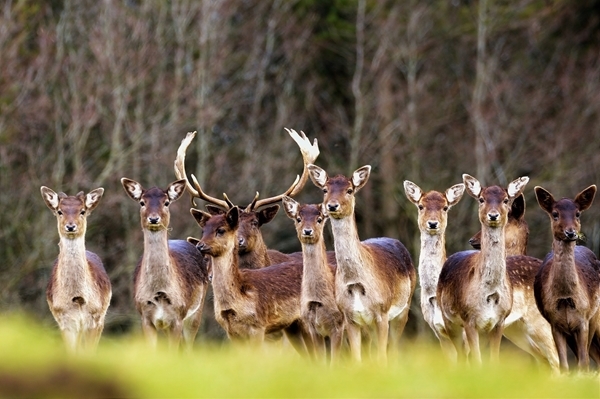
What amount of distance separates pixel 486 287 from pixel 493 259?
0.70 ft

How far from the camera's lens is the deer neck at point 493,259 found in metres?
10.6

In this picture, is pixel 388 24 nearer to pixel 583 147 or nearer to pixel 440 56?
pixel 440 56

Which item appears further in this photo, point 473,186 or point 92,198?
point 92,198

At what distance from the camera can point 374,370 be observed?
16.9 ft

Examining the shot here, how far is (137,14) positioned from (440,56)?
654 cm

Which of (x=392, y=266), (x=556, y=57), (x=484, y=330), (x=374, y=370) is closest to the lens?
(x=374, y=370)

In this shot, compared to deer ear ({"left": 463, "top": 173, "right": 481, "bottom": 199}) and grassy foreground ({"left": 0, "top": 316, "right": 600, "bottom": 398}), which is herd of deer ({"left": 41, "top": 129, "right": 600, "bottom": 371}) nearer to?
deer ear ({"left": 463, "top": 173, "right": 481, "bottom": 199})

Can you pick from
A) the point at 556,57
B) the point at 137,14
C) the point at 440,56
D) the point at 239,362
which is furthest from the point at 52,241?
the point at 239,362

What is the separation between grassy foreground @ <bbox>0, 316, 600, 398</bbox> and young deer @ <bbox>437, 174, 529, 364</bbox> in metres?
5.31

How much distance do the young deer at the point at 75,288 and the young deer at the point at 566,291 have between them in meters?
3.50

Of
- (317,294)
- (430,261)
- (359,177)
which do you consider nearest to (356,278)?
(317,294)

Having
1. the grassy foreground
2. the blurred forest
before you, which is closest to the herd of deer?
the grassy foreground

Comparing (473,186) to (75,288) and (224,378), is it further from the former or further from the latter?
(224,378)

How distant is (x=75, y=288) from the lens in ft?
37.5
